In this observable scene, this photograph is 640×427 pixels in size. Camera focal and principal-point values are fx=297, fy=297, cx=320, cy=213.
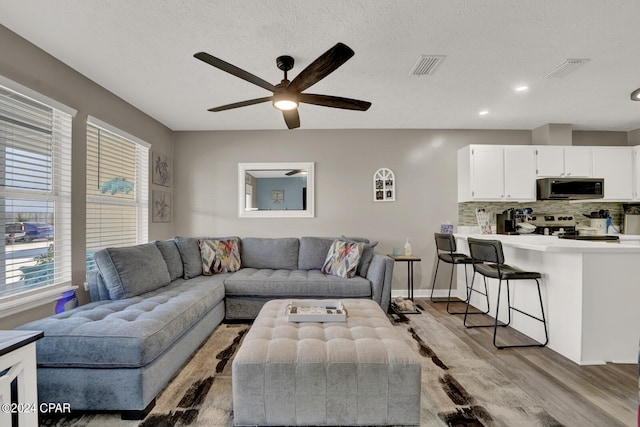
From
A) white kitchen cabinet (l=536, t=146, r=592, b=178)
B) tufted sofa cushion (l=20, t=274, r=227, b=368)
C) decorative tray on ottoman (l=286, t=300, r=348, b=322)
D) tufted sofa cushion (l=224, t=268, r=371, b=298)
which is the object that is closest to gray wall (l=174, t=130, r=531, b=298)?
white kitchen cabinet (l=536, t=146, r=592, b=178)

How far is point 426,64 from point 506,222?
114 inches

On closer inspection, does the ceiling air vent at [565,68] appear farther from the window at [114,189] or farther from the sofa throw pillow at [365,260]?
the window at [114,189]

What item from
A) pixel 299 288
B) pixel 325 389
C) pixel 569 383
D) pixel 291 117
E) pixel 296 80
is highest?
pixel 296 80

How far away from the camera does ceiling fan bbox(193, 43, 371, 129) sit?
1770mm

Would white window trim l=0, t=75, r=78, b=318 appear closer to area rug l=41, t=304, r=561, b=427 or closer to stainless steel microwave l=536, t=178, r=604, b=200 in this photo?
area rug l=41, t=304, r=561, b=427

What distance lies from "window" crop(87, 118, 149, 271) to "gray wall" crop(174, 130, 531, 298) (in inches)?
42.7

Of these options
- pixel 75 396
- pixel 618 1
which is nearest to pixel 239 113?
pixel 75 396

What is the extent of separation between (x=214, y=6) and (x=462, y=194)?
12.4 ft

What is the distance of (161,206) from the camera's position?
13.3 ft

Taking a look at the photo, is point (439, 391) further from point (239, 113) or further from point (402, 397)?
point (239, 113)

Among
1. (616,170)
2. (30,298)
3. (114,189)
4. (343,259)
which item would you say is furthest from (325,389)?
(616,170)

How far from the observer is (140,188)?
3.72 metres

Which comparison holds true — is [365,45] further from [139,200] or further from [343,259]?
[139,200]

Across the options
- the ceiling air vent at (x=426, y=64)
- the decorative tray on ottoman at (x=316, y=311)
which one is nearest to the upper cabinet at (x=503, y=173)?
the ceiling air vent at (x=426, y=64)
